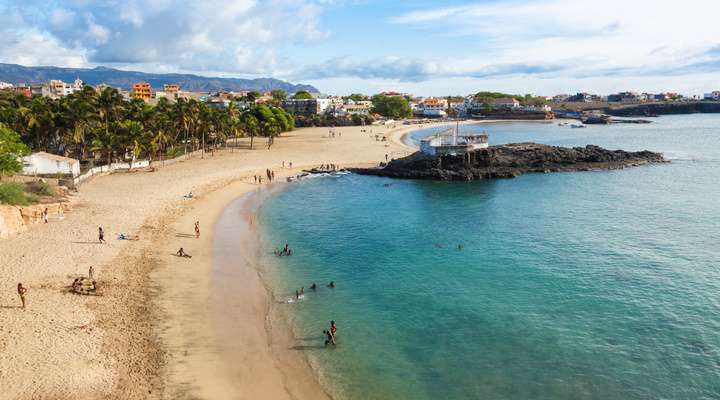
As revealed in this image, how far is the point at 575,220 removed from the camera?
42250 millimetres

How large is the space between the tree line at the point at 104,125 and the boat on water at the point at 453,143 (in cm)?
3399

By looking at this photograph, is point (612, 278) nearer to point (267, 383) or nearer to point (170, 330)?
point (267, 383)

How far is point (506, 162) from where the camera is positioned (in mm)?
68062

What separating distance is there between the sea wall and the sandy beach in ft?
1.97

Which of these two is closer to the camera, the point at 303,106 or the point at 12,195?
the point at 12,195

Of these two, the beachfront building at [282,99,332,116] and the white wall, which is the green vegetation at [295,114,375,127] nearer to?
the beachfront building at [282,99,332,116]

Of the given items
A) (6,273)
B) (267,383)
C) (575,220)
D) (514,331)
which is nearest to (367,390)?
(267,383)

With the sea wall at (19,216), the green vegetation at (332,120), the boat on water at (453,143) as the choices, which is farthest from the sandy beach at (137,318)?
the green vegetation at (332,120)

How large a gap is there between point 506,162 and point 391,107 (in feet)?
364

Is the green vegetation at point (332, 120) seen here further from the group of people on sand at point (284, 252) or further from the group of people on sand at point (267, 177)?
the group of people on sand at point (284, 252)

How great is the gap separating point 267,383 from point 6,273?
16732 mm

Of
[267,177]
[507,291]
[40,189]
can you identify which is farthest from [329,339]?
[267,177]

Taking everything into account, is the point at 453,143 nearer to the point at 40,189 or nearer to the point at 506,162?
the point at 506,162

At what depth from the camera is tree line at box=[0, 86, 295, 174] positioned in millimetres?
54656
